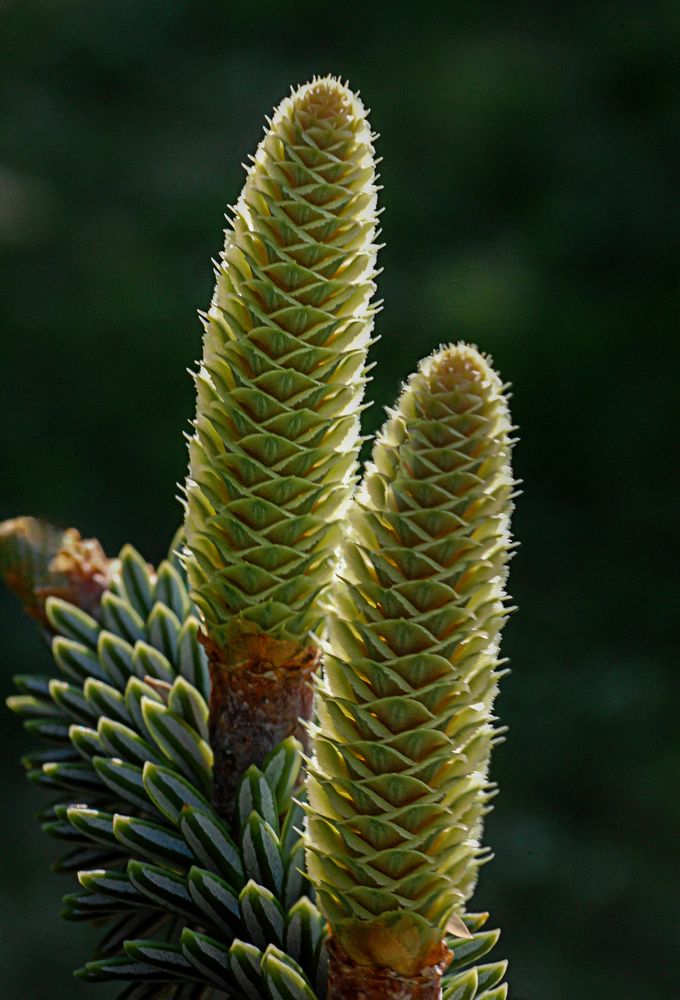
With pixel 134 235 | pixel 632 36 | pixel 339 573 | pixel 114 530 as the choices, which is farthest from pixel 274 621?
pixel 632 36

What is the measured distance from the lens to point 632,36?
2922mm

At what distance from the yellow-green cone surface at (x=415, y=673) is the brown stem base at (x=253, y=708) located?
0.11m

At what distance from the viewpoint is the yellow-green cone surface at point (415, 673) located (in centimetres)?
47

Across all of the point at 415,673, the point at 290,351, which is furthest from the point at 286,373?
the point at 415,673

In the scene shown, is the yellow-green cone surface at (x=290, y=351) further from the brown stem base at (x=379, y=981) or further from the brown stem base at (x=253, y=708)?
the brown stem base at (x=379, y=981)

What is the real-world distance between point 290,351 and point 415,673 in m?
0.15

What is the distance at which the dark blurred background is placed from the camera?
210 cm

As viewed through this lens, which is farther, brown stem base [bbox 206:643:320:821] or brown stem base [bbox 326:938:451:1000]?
brown stem base [bbox 206:643:320:821]

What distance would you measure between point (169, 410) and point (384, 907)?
7.22ft

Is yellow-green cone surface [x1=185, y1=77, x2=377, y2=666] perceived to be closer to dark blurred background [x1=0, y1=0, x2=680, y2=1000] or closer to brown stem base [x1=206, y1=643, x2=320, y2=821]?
brown stem base [x1=206, y1=643, x2=320, y2=821]

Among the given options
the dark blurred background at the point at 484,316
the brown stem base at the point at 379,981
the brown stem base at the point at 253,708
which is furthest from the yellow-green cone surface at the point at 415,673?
the dark blurred background at the point at 484,316

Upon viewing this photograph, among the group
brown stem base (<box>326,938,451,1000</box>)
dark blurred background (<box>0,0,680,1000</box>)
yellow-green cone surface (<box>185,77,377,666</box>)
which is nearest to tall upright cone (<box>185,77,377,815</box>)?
yellow-green cone surface (<box>185,77,377,666</box>)

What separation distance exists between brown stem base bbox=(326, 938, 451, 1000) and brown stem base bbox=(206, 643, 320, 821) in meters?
0.12

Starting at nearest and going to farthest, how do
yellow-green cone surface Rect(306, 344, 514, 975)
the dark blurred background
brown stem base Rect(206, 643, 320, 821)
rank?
yellow-green cone surface Rect(306, 344, 514, 975) → brown stem base Rect(206, 643, 320, 821) → the dark blurred background
